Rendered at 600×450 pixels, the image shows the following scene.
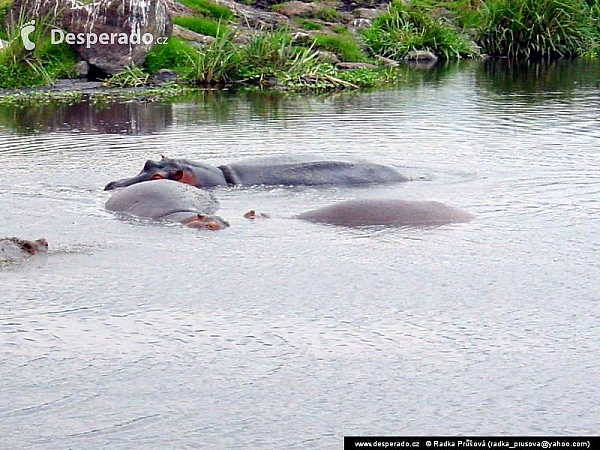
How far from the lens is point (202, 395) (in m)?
5.34

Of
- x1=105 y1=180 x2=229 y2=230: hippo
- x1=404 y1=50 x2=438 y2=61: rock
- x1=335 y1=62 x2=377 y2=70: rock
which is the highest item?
x1=404 y1=50 x2=438 y2=61: rock

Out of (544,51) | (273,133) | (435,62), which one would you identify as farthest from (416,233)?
(544,51)

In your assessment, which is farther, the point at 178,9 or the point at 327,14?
the point at 327,14

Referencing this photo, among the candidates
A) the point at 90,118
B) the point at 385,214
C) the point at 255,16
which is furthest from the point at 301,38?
the point at 385,214

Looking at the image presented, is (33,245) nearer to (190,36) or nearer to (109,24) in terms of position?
(109,24)

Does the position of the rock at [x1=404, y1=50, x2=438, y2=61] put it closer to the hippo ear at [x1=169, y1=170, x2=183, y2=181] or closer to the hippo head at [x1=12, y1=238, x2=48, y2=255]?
the hippo ear at [x1=169, y1=170, x2=183, y2=181]

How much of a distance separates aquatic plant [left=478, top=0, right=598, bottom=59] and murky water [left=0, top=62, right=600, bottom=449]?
17.3m

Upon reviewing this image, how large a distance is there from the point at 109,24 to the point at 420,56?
886cm

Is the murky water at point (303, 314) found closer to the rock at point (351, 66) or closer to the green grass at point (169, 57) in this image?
the green grass at point (169, 57)

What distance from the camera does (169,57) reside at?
21.5 meters

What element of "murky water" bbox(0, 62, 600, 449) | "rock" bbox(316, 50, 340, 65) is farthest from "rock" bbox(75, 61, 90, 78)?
"murky water" bbox(0, 62, 600, 449)

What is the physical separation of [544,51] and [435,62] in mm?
3299

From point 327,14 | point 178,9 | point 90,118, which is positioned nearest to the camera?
point 90,118

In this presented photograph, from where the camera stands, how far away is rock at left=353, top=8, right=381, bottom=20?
1245 inches
